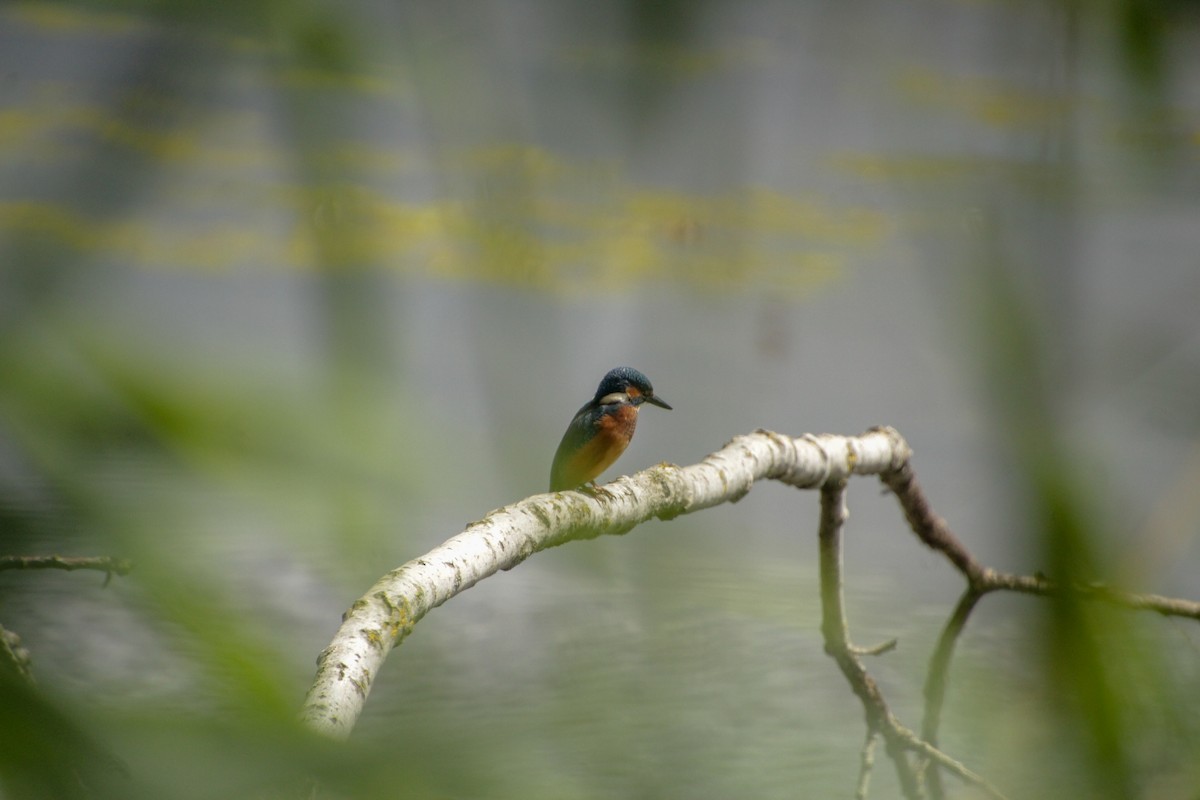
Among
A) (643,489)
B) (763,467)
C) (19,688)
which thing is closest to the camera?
(19,688)

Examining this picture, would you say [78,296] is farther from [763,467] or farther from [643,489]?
[763,467]

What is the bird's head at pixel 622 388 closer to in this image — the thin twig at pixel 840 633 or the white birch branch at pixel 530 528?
the white birch branch at pixel 530 528

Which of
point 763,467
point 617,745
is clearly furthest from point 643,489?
point 617,745

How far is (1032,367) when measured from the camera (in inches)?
4.3

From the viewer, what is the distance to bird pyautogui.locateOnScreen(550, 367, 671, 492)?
0.84 m

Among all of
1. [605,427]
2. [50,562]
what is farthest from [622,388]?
[50,562]

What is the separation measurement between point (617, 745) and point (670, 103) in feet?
0.33

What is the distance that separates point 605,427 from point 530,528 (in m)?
0.35

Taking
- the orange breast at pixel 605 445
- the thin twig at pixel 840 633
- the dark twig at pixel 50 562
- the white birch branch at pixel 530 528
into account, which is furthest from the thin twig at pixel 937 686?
the dark twig at pixel 50 562

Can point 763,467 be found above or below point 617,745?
above

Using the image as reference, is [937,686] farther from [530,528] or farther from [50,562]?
[50,562]

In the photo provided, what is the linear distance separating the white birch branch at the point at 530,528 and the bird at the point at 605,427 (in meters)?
0.10

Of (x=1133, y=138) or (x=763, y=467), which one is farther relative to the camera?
(x=763, y=467)

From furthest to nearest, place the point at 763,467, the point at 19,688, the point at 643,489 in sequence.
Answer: the point at 763,467
the point at 643,489
the point at 19,688
